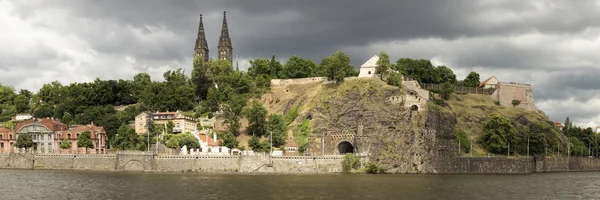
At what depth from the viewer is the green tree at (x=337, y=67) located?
125m

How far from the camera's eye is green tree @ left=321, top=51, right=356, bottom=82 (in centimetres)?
12481

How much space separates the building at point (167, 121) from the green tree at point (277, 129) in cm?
1750

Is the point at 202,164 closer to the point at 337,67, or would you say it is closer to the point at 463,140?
the point at 337,67

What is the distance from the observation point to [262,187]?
71.7m

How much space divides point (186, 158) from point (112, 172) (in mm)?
12178

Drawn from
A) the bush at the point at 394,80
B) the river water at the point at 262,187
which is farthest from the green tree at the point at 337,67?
the river water at the point at 262,187

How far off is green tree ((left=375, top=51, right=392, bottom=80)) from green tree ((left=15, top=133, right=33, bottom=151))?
232ft

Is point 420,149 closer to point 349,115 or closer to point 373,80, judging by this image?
point 349,115

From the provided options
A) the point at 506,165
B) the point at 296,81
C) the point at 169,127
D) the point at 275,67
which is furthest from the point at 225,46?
the point at 506,165

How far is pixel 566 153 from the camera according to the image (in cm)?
13112

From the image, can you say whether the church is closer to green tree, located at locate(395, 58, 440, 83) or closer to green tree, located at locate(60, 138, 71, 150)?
green tree, located at locate(395, 58, 440, 83)

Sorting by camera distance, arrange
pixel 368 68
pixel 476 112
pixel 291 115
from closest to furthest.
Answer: pixel 291 115, pixel 368 68, pixel 476 112

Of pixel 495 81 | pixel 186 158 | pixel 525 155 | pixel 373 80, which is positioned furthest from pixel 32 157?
pixel 495 81

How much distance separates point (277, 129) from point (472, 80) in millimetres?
67302
